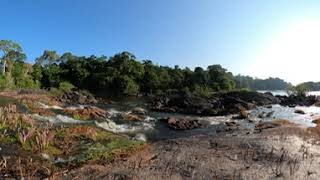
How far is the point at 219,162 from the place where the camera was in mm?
18188

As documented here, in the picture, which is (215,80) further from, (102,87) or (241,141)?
(241,141)

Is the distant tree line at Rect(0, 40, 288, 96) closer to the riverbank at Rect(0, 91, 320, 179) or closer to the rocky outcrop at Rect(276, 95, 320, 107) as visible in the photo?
the rocky outcrop at Rect(276, 95, 320, 107)

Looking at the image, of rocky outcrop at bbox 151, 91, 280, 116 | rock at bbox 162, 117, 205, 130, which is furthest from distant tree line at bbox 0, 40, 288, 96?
rock at bbox 162, 117, 205, 130

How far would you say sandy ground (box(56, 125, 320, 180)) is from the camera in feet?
52.1

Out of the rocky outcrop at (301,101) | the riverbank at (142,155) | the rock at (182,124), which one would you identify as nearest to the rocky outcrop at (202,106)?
the rocky outcrop at (301,101)

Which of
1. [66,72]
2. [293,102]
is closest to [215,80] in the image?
[293,102]

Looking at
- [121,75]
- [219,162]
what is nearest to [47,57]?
[121,75]

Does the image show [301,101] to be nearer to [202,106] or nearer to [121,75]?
[202,106]

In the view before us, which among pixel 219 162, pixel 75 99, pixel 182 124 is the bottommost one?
pixel 219 162

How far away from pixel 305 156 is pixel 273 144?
3074mm

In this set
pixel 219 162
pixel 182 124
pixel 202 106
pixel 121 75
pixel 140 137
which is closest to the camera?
pixel 219 162

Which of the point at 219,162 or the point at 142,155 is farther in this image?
the point at 142,155

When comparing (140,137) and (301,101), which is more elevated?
(301,101)

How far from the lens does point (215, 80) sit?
116 m
